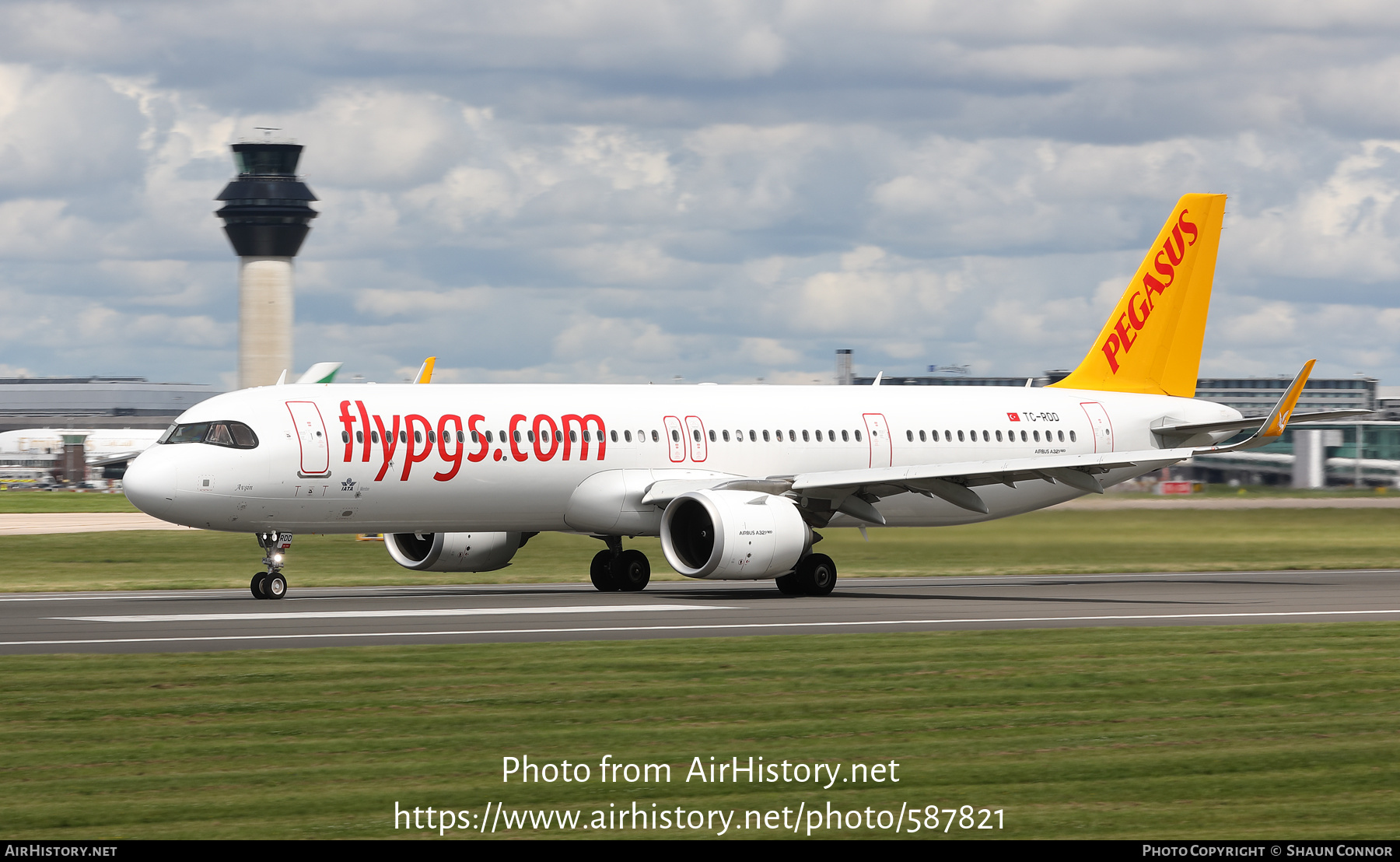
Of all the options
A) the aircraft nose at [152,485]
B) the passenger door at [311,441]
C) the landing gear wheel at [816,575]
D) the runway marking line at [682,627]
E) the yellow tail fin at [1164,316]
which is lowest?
the runway marking line at [682,627]

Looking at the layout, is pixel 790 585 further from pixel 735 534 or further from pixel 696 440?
pixel 696 440

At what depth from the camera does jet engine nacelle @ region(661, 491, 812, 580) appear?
3086 centimetres

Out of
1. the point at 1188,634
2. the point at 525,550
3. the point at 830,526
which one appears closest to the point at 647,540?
the point at 525,550

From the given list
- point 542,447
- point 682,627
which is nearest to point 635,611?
point 682,627

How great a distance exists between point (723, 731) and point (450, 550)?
21050mm

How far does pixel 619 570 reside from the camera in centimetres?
3544

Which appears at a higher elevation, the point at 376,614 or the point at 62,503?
the point at 62,503

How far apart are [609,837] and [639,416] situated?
2376 centimetres

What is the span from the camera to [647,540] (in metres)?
49.6

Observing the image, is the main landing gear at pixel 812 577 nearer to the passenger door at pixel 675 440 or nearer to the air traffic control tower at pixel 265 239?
the passenger door at pixel 675 440

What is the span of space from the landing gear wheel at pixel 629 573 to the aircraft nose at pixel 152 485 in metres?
9.15

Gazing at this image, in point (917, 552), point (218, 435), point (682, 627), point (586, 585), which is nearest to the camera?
point (682, 627)

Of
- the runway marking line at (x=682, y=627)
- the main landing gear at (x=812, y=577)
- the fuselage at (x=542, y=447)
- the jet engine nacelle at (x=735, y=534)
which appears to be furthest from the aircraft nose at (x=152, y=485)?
the main landing gear at (x=812, y=577)

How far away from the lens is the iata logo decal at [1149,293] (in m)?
41.6
